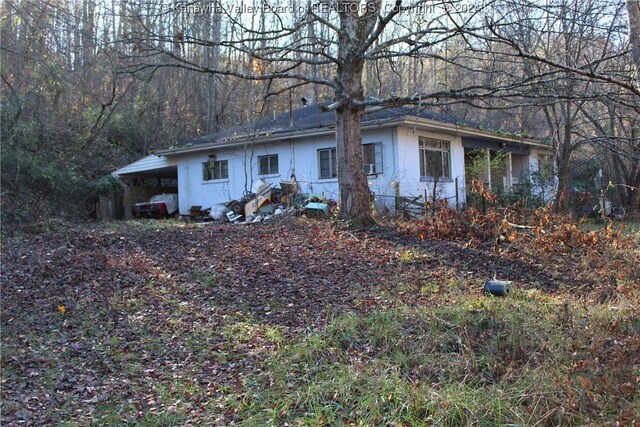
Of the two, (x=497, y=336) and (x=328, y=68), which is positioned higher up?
(x=328, y=68)

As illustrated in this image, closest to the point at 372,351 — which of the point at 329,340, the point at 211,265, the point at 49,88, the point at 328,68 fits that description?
the point at 329,340

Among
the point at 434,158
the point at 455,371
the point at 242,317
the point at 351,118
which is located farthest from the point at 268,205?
the point at 455,371

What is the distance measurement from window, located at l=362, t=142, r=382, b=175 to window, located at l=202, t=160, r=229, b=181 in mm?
5180

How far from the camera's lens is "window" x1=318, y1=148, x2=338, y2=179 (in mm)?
17109

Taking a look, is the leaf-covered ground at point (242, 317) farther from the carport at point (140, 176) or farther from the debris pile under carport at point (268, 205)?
the carport at point (140, 176)

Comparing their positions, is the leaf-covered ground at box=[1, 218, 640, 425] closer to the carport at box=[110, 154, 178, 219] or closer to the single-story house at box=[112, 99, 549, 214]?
the single-story house at box=[112, 99, 549, 214]

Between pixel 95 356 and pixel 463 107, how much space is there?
24152 millimetres

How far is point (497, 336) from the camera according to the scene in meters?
5.15

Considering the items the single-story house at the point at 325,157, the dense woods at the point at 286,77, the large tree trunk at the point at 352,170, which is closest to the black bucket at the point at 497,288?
the dense woods at the point at 286,77

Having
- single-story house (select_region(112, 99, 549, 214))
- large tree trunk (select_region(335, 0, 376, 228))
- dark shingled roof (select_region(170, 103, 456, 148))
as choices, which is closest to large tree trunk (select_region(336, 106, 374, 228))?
large tree trunk (select_region(335, 0, 376, 228))

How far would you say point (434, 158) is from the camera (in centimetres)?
1781

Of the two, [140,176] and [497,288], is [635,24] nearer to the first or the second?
[497,288]

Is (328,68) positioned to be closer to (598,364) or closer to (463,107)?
(463,107)

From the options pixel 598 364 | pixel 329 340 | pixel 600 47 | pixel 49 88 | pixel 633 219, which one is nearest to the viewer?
pixel 598 364
